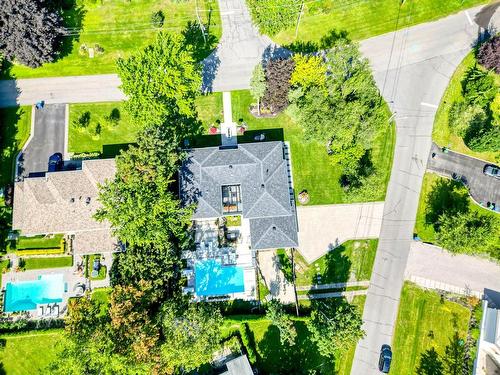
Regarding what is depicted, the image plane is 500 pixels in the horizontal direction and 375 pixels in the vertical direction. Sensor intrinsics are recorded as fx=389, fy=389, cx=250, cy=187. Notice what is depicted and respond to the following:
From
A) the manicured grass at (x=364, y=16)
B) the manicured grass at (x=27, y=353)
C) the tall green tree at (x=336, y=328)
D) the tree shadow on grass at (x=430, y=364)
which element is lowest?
the tree shadow on grass at (x=430, y=364)

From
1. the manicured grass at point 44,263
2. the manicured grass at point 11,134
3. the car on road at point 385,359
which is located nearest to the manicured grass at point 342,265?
the car on road at point 385,359

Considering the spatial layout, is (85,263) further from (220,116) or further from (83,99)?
(220,116)

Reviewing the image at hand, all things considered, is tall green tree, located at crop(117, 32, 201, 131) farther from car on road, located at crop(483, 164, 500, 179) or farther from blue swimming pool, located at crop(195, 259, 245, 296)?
car on road, located at crop(483, 164, 500, 179)

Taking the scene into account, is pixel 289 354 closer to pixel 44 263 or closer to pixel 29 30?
pixel 44 263

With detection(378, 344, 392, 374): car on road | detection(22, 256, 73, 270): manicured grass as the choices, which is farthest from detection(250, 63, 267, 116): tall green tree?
detection(378, 344, 392, 374): car on road

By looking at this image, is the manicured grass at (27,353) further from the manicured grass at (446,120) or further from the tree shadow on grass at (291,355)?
the manicured grass at (446,120)

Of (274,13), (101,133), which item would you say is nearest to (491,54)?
(274,13)
